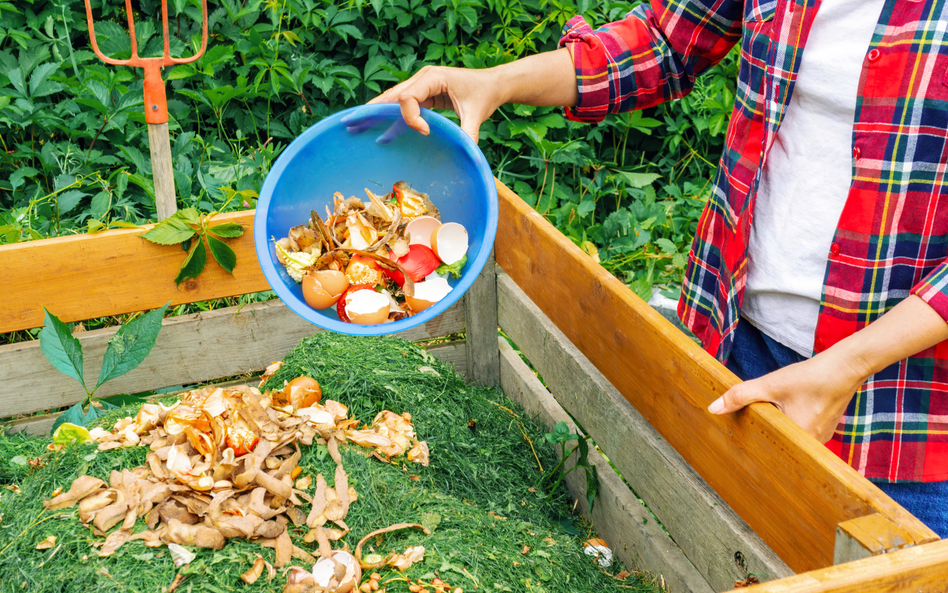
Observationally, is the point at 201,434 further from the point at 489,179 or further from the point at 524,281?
the point at 524,281

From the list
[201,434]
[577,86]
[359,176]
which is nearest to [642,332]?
[577,86]

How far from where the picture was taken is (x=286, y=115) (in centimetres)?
288

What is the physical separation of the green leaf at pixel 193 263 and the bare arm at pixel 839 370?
48.8 inches

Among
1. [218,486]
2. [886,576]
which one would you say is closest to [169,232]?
[218,486]

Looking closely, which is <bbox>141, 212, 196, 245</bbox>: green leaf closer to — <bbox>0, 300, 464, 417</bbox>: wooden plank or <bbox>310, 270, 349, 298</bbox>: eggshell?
<bbox>0, 300, 464, 417</bbox>: wooden plank

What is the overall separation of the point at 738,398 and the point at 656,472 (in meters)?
0.32

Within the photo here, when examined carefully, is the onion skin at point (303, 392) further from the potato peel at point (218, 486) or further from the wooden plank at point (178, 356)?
the wooden plank at point (178, 356)

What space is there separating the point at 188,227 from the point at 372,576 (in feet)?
3.06

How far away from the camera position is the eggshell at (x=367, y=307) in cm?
126

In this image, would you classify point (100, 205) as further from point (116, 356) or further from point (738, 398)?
point (738, 398)

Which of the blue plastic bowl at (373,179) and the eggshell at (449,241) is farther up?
the blue plastic bowl at (373,179)

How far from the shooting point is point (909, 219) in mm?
968

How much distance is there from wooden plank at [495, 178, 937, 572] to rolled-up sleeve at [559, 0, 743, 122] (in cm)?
32

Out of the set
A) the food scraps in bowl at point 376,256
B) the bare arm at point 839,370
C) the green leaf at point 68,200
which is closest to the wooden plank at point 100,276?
the food scraps in bowl at point 376,256
